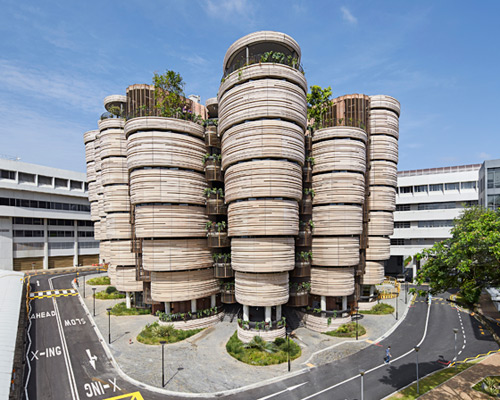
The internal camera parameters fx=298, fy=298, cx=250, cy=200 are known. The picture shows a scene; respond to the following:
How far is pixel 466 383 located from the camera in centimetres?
2653

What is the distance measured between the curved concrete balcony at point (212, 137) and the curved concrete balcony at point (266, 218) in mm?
11792

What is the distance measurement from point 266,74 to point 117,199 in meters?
31.4

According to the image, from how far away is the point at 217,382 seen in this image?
28.6 meters

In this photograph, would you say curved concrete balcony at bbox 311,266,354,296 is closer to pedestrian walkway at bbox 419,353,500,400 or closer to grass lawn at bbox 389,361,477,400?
grass lawn at bbox 389,361,477,400

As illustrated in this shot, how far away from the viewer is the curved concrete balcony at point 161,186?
130ft

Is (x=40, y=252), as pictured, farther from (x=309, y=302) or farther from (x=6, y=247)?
(x=309, y=302)

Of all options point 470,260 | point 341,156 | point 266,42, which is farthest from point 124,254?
point 470,260

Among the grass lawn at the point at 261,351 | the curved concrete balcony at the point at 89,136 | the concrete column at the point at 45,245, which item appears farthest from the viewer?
the concrete column at the point at 45,245

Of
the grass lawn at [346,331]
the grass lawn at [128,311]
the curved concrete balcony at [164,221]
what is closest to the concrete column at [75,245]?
the grass lawn at [128,311]

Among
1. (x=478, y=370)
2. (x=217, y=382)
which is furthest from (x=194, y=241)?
(x=478, y=370)

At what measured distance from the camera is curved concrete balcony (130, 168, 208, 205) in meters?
39.7

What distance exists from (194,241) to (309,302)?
1932 centimetres

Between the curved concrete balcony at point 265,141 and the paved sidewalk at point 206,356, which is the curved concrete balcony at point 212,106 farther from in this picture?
the paved sidewalk at point 206,356

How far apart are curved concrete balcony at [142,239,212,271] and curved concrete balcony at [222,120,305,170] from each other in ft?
43.9
